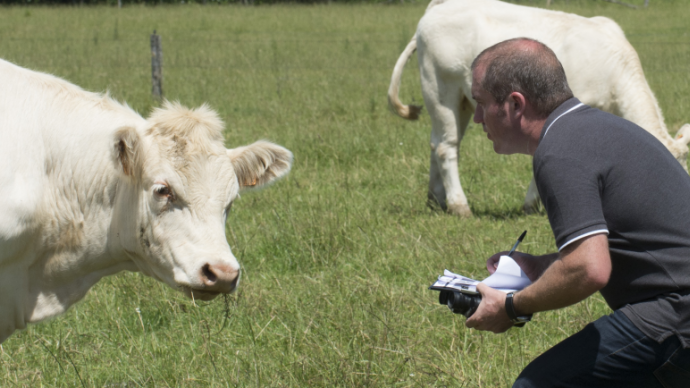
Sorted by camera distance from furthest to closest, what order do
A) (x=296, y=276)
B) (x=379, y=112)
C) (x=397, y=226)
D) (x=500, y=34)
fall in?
(x=379, y=112), (x=500, y=34), (x=397, y=226), (x=296, y=276)

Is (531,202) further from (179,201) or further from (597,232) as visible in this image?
(597,232)

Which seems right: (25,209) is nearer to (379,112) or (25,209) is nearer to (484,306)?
(484,306)

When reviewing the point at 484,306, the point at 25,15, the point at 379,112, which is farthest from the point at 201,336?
the point at 25,15

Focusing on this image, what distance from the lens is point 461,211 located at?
6383 mm

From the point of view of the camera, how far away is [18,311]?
9.77 ft

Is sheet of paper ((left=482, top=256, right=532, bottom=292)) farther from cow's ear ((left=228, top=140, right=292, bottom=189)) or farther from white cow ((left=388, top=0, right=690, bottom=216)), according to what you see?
white cow ((left=388, top=0, right=690, bottom=216))

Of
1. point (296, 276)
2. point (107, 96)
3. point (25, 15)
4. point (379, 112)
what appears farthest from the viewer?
point (25, 15)

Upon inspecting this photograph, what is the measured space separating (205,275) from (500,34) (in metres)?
4.31

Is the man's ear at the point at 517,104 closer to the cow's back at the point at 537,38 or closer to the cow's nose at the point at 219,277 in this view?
the cow's nose at the point at 219,277

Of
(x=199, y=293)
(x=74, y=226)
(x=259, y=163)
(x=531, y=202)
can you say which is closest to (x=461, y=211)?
(x=531, y=202)

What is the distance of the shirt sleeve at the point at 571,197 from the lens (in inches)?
79.6

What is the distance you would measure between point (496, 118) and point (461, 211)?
4084mm

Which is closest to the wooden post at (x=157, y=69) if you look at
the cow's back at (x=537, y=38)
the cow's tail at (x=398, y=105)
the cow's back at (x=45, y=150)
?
the cow's tail at (x=398, y=105)

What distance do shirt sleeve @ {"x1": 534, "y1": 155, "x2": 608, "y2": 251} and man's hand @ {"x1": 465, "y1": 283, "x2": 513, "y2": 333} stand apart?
0.92 feet
